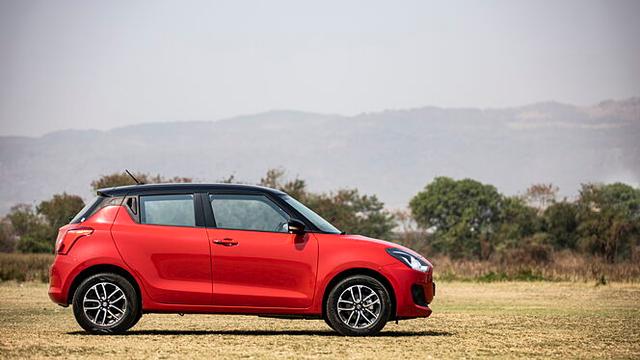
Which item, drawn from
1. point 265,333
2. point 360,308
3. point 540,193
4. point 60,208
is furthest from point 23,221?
point 360,308

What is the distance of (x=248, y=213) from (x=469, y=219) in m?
104

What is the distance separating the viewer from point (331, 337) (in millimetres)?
15977

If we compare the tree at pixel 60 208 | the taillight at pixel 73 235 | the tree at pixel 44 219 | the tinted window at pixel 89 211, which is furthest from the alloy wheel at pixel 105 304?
the tree at pixel 60 208

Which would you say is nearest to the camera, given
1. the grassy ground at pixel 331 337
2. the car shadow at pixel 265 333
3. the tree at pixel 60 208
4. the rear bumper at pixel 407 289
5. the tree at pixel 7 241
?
the grassy ground at pixel 331 337

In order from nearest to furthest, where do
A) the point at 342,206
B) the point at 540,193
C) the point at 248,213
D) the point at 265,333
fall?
the point at 248,213 → the point at 265,333 → the point at 342,206 → the point at 540,193

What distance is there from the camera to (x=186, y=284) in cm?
1605

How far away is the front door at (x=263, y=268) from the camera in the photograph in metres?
15.9

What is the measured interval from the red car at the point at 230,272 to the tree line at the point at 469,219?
50.3 m

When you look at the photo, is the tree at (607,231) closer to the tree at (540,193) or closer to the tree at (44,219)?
the tree at (540,193)

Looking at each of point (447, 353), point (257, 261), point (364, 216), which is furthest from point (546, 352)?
point (364, 216)

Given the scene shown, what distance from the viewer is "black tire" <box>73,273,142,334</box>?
1597 centimetres

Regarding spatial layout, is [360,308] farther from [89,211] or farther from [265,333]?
[89,211]

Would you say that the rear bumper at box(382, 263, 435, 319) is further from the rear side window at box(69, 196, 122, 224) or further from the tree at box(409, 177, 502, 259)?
the tree at box(409, 177, 502, 259)

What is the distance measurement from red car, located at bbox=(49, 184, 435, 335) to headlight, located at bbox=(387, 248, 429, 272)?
0.02 m
